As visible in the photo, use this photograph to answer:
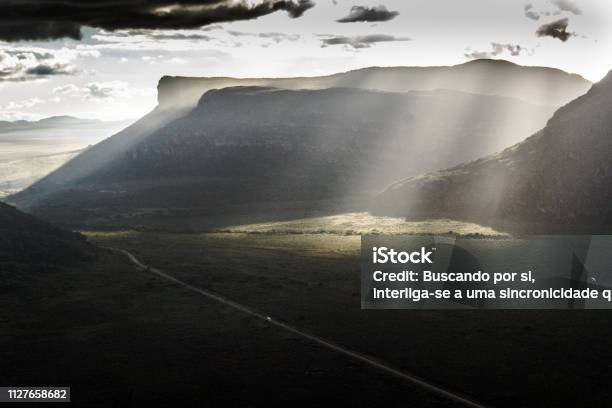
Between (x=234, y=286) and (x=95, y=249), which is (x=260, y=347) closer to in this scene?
(x=234, y=286)

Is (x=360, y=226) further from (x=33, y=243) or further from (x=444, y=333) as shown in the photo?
(x=444, y=333)

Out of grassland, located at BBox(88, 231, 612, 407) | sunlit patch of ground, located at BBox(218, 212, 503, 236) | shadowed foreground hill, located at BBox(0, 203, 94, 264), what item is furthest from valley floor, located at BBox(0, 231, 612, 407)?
sunlit patch of ground, located at BBox(218, 212, 503, 236)

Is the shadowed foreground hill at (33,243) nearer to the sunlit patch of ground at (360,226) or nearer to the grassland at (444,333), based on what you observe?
the grassland at (444,333)

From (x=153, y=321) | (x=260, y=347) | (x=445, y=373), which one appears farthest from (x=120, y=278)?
(x=445, y=373)

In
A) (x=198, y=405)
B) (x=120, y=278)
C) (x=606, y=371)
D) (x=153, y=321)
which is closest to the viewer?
(x=198, y=405)

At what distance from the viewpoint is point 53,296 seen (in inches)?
2469

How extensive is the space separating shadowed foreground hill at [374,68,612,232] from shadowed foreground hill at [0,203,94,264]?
68.4 metres

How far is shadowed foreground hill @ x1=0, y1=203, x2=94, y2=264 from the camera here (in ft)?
260

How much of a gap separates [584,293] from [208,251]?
186ft

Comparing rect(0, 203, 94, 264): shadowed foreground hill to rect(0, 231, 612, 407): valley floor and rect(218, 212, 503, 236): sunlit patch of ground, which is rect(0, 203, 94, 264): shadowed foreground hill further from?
rect(218, 212, 503, 236): sunlit patch of ground

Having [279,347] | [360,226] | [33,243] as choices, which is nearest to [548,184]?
[360,226]

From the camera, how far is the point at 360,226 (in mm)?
127750

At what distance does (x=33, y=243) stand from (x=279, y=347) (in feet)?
179

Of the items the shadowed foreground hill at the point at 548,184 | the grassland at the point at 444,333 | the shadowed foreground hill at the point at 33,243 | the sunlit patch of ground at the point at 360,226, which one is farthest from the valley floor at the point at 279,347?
the shadowed foreground hill at the point at 548,184
